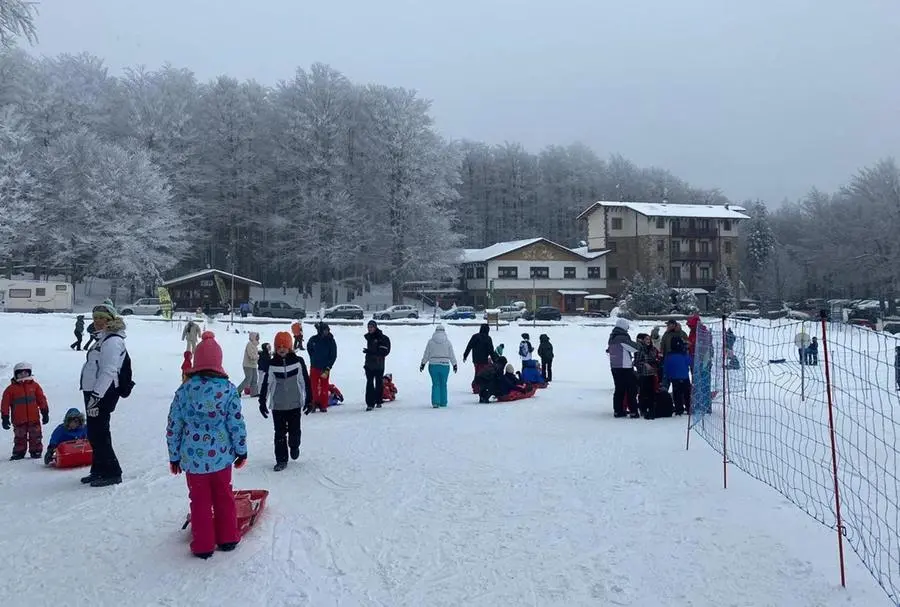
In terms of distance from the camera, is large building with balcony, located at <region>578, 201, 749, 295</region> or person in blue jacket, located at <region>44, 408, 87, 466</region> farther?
large building with balcony, located at <region>578, 201, 749, 295</region>

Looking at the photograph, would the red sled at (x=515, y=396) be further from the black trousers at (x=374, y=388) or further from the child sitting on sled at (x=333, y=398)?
the child sitting on sled at (x=333, y=398)

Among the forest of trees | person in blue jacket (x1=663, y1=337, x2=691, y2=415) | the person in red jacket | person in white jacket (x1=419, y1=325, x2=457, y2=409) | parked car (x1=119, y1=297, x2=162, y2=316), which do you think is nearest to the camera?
the person in red jacket

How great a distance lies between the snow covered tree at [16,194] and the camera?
43875mm

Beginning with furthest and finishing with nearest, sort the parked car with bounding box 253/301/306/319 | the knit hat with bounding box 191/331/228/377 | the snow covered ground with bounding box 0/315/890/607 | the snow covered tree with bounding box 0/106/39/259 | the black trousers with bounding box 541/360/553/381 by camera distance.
Result: the parked car with bounding box 253/301/306/319, the snow covered tree with bounding box 0/106/39/259, the black trousers with bounding box 541/360/553/381, the knit hat with bounding box 191/331/228/377, the snow covered ground with bounding box 0/315/890/607

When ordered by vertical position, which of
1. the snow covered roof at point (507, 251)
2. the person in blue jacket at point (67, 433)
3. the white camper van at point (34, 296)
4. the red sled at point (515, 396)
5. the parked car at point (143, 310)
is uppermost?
the snow covered roof at point (507, 251)

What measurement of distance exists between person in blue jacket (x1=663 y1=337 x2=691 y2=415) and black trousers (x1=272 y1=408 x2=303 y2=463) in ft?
21.0

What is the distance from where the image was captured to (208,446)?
521 centimetres

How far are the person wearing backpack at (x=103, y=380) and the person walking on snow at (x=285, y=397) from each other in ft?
5.23

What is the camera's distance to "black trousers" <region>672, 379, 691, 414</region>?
1167 centimetres

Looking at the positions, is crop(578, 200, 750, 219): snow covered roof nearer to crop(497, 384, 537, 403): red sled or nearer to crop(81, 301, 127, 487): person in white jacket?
crop(497, 384, 537, 403): red sled

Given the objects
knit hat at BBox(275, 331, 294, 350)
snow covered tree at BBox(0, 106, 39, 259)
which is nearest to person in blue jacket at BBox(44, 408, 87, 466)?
knit hat at BBox(275, 331, 294, 350)

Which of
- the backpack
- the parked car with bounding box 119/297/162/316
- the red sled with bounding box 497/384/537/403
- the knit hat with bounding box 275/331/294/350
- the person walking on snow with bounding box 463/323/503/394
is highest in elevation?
the parked car with bounding box 119/297/162/316

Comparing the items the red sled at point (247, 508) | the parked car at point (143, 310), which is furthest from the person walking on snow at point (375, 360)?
the parked car at point (143, 310)

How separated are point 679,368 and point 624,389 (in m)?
0.98
